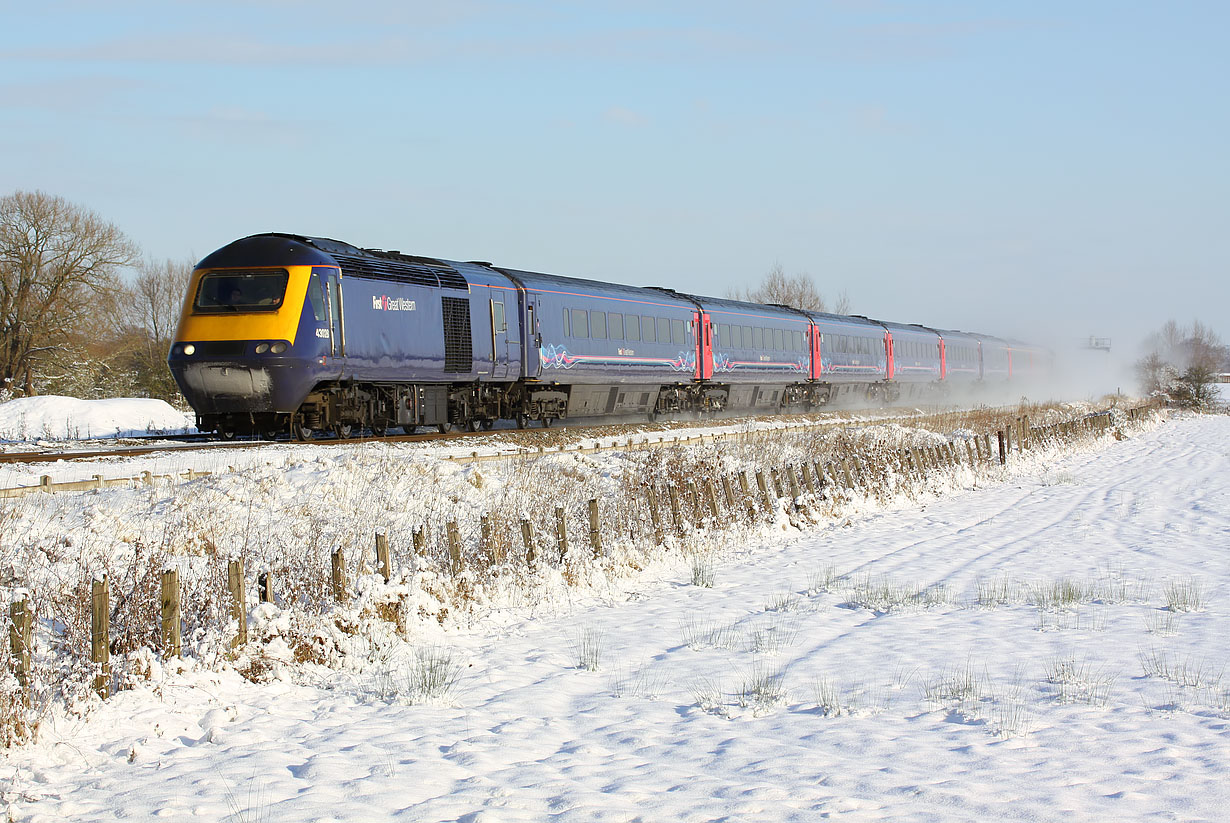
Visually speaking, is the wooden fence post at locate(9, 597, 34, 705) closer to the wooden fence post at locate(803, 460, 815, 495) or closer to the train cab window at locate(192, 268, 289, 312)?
the wooden fence post at locate(803, 460, 815, 495)

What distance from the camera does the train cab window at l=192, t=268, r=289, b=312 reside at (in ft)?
54.5

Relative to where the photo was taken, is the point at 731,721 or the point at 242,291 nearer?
the point at 731,721

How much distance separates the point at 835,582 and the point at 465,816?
19.8ft

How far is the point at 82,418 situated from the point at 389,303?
12.7 metres

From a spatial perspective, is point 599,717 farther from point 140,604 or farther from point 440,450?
point 440,450

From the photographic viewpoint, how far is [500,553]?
955 centimetres

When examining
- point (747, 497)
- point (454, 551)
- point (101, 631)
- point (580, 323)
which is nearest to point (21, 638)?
point (101, 631)

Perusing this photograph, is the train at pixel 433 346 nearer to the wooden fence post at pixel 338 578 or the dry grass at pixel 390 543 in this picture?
the dry grass at pixel 390 543

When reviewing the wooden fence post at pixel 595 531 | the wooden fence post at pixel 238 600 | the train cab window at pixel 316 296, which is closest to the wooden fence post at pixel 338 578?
the wooden fence post at pixel 238 600

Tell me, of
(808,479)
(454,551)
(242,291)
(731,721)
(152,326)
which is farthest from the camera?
(152,326)

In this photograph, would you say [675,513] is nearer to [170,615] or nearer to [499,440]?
[170,615]

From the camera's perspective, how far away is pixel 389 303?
18.1 m

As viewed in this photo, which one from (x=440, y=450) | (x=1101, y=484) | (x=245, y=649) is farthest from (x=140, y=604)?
(x=1101, y=484)

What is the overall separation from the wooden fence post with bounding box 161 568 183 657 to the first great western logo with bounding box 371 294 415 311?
11692 millimetres
